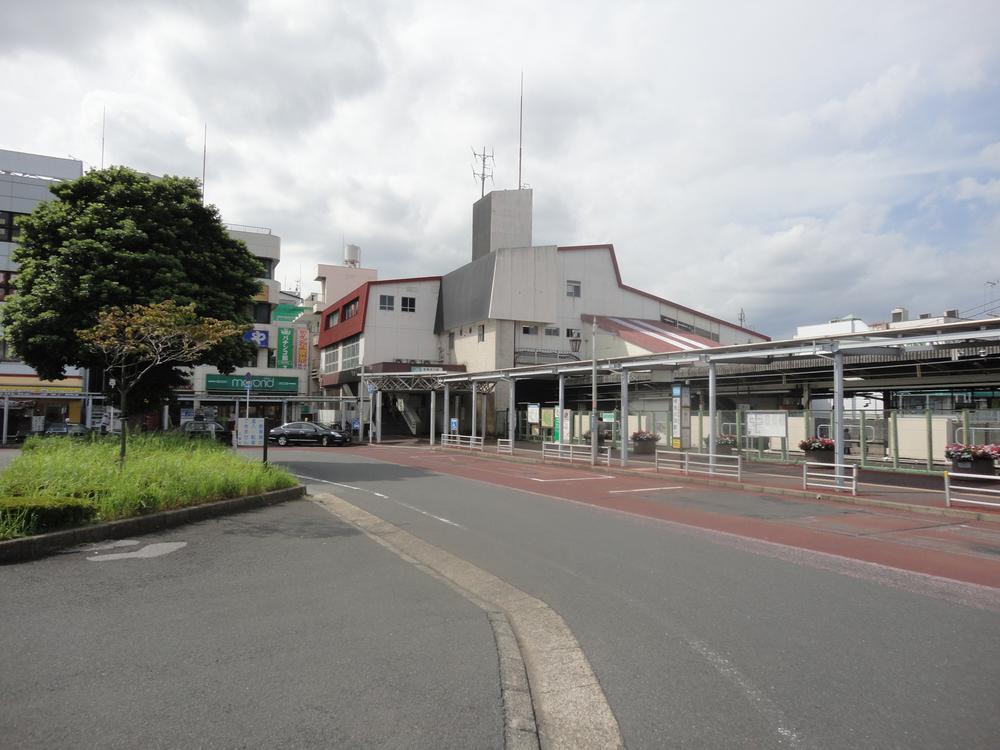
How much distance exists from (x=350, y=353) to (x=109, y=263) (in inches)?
1331

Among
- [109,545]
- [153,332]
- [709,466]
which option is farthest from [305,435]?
[109,545]

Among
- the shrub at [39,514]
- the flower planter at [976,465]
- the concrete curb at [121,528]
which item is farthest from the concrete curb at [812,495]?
the shrub at [39,514]

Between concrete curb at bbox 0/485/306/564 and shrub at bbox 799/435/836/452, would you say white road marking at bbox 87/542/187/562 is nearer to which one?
concrete curb at bbox 0/485/306/564

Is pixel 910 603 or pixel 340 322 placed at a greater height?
pixel 340 322

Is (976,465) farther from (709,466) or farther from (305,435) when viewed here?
(305,435)

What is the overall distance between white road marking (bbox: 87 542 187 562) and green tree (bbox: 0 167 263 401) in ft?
30.8

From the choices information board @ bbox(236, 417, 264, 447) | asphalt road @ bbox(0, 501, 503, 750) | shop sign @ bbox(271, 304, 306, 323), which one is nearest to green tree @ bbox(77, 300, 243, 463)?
information board @ bbox(236, 417, 264, 447)

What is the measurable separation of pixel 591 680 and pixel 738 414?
23.2 metres

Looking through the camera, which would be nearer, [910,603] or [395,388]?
[910,603]

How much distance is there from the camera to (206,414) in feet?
151

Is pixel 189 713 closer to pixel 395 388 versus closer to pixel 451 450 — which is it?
pixel 451 450

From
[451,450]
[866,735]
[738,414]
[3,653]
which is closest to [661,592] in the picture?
[866,735]

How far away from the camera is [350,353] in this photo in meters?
51.1

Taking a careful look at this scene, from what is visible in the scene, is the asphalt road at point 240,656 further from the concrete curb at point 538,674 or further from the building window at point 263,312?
the building window at point 263,312
